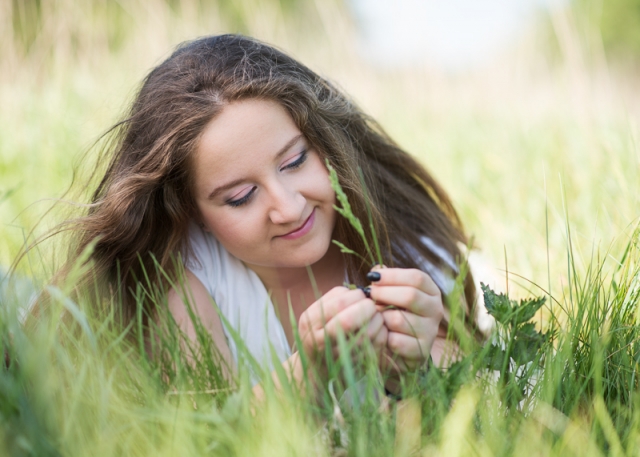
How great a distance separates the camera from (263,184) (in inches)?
61.4

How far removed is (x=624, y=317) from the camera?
1.24 meters

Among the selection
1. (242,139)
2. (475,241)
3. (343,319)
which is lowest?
(475,241)

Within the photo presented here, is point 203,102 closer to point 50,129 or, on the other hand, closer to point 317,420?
point 317,420

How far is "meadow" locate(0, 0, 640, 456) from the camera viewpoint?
895 mm

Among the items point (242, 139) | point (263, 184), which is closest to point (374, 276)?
point (263, 184)

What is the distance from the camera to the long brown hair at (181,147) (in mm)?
1656

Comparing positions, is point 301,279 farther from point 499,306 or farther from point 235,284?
point 499,306

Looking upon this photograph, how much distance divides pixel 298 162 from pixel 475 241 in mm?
1266

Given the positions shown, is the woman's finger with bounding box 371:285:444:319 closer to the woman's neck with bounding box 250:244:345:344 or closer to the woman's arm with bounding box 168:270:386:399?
the woman's arm with bounding box 168:270:386:399

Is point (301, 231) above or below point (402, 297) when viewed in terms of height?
above

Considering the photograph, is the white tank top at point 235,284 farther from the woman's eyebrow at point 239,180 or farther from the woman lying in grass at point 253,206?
the woman's eyebrow at point 239,180

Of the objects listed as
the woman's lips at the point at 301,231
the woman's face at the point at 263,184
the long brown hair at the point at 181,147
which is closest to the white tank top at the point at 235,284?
the long brown hair at the point at 181,147

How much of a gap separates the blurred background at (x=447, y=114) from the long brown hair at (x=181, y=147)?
285 millimetres

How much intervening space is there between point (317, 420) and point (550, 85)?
5.07 m
